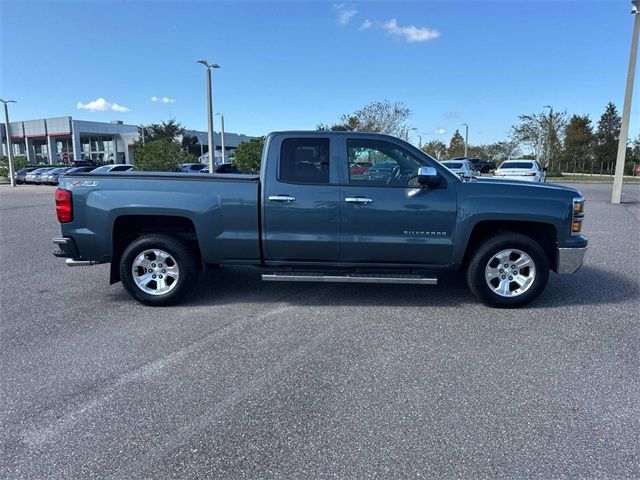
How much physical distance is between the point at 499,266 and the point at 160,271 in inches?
155

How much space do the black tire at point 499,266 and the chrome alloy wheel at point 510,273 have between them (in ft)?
0.09

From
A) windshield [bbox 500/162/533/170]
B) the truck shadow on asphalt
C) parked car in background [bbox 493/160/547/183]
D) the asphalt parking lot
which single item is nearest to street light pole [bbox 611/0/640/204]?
parked car in background [bbox 493/160/547/183]

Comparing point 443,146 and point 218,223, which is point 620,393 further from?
point 443,146

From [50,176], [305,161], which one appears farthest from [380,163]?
[50,176]

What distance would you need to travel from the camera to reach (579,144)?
5753 cm

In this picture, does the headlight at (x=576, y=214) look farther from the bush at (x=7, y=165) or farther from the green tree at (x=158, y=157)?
the bush at (x=7, y=165)

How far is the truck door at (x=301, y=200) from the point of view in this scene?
5.11 m

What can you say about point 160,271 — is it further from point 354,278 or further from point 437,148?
point 437,148

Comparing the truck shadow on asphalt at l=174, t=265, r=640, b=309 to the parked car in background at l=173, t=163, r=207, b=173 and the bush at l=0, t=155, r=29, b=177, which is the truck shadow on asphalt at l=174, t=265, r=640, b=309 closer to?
the parked car in background at l=173, t=163, r=207, b=173

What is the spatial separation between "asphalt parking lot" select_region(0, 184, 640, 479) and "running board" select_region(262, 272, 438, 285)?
1.19 feet

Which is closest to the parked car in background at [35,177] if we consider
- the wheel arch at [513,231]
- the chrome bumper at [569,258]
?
the wheel arch at [513,231]

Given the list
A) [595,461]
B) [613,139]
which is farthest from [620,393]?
[613,139]

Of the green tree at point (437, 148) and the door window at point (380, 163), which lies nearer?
the door window at point (380, 163)

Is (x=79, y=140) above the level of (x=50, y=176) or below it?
above
